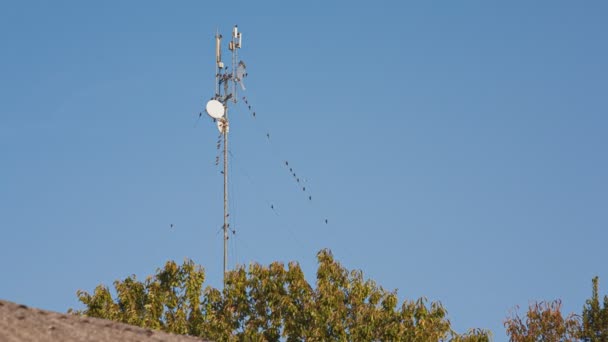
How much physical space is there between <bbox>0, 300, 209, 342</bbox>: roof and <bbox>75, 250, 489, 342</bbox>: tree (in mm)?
16975

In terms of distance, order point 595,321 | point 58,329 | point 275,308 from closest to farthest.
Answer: point 58,329 → point 275,308 → point 595,321

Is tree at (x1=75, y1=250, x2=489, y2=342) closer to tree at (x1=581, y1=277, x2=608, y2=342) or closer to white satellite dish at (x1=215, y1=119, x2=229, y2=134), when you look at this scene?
white satellite dish at (x1=215, y1=119, x2=229, y2=134)

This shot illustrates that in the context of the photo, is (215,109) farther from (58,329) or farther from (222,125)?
(58,329)

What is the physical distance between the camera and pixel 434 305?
37.7 metres

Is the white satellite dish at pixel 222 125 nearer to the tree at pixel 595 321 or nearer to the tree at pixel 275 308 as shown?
the tree at pixel 275 308

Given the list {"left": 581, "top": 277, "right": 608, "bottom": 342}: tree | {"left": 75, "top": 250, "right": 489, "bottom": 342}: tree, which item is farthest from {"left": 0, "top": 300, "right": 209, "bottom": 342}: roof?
{"left": 581, "top": 277, "right": 608, "bottom": 342}: tree

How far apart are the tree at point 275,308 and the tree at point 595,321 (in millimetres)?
20241

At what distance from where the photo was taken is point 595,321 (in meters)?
56.1

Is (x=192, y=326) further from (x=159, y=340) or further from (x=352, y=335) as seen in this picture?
(x=159, y=340)

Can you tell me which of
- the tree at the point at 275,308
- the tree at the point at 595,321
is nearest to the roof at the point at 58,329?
the tree at the point at 275,308

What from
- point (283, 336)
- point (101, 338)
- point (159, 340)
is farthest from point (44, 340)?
point (283, 336)

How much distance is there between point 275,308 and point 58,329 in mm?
19560

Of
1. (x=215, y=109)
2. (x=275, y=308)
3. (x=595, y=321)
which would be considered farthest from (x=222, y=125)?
(x=595, y=321)

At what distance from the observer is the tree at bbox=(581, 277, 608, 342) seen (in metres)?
55.8
